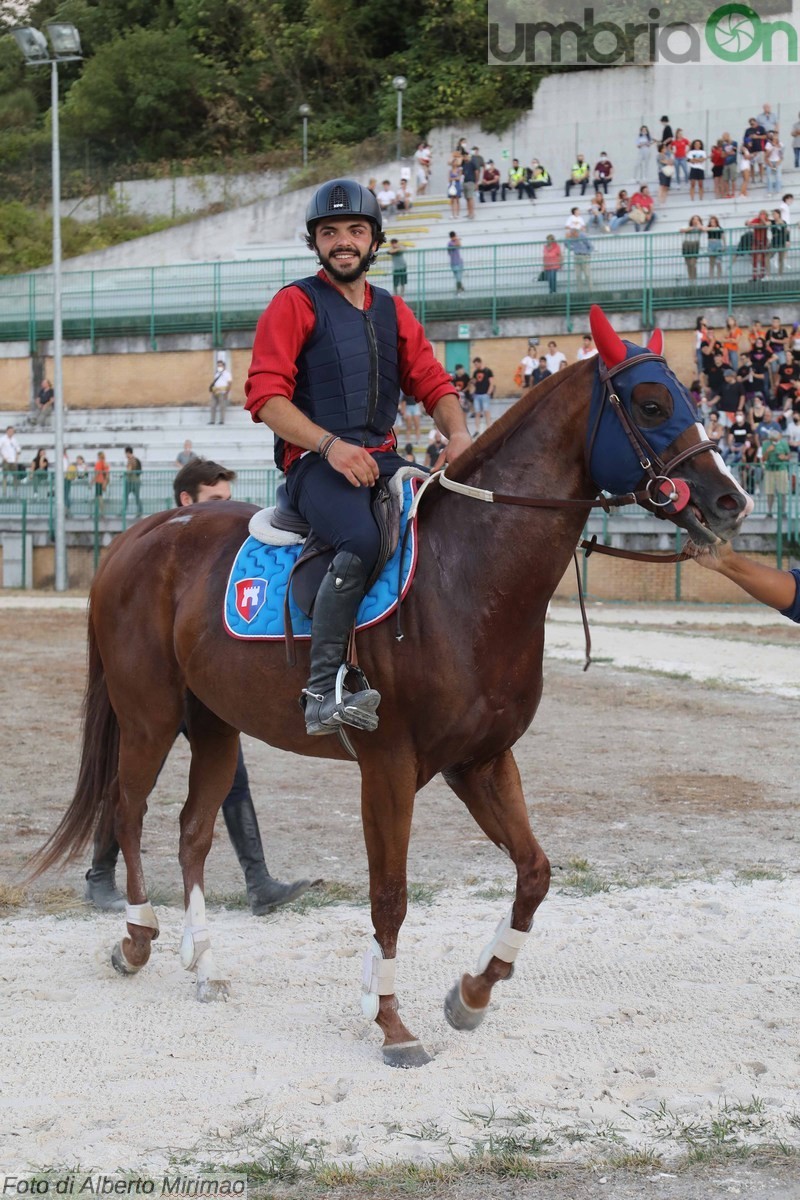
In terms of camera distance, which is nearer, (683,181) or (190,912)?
(190,912)

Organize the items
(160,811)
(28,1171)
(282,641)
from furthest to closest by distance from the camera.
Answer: (160,811) < (282,641) < (28,1171)

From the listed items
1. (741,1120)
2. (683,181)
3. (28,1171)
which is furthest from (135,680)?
(683,181)

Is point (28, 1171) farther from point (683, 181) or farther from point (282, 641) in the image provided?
point (683, 181)

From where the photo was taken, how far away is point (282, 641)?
545 cm

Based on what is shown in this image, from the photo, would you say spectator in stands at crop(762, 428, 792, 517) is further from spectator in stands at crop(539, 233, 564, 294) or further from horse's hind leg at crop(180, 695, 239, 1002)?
horse's hind leg at crop(180, 695, 239, 1002)

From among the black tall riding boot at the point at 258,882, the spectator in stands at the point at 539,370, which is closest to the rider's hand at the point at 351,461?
the black tall riding boot at the point at 258,882

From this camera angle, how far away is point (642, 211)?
107 ft

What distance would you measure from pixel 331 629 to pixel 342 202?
1661 mm

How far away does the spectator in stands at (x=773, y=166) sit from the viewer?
110 ft

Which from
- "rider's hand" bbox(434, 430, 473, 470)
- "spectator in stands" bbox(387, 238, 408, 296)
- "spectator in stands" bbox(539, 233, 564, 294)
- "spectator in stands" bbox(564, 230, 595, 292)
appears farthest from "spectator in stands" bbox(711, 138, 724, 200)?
"rider's hand" bbox(434, 430, 473, 470)

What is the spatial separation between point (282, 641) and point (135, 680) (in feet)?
3.62

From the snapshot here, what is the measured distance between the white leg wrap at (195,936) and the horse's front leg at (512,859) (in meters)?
1.16

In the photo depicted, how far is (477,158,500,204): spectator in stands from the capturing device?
3831 cm

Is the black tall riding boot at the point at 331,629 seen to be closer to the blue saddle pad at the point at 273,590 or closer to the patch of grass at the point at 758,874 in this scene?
the blue saddle pad at the point at 273,590
